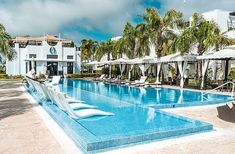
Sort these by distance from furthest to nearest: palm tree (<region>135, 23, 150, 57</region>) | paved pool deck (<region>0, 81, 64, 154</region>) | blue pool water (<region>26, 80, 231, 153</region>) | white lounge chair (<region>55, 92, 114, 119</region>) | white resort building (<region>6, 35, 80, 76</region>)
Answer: white resort building (<region>6, 35, 80, 76</region>)
palm tree (<region>135, 23, 150, 57</region>)
white lounge chair (<region>55, 92, 114, 119</region>)
blue pool water (<region>26, 80, 231, 153</region>)
paved pool deck (<region>0, 81, 64, 154</region>)

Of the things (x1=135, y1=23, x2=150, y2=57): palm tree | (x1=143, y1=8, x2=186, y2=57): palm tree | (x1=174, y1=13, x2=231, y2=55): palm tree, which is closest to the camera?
(x1=174, y1=13, x2=231, y2=55): palm tree

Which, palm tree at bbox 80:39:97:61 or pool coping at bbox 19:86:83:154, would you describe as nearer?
pool coping at bbox 19:86:83:154

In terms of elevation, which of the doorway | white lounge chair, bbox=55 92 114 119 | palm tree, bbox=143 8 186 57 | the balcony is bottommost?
white lounge chair, bbox=55 92 114 119

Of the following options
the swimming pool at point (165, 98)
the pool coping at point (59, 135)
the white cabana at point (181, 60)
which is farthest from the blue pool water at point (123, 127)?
the white cabana at point (181, 60)

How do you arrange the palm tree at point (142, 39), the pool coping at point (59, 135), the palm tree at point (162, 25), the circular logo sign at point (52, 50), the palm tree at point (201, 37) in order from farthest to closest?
the circular logo sign at point (52, 50), the palm tree at point (142, 39), the palm tree at point (162, 25), the palm tree at point (201, 37), the pool coping at point (59, 135)

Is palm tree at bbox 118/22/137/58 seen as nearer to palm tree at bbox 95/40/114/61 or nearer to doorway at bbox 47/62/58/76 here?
palm tree at bbox 95/40/114/61

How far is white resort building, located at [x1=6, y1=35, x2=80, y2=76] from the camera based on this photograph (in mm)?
39562

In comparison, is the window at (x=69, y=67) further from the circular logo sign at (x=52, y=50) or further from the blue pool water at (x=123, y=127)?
the blue pool water at (x=123, y=127)

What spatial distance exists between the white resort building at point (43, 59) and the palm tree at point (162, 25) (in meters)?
20.8

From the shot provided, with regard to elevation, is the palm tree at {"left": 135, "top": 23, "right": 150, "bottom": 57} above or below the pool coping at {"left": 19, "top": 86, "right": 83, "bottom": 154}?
above

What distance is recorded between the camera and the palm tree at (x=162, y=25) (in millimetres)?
23345

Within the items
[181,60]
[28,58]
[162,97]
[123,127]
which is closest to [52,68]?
[28,58]

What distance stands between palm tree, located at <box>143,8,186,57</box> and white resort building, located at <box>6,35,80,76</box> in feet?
68.2

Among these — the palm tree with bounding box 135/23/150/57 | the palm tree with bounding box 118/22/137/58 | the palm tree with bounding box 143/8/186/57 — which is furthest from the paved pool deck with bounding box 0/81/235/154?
the palm tree with bounding box 118/22/137/58
